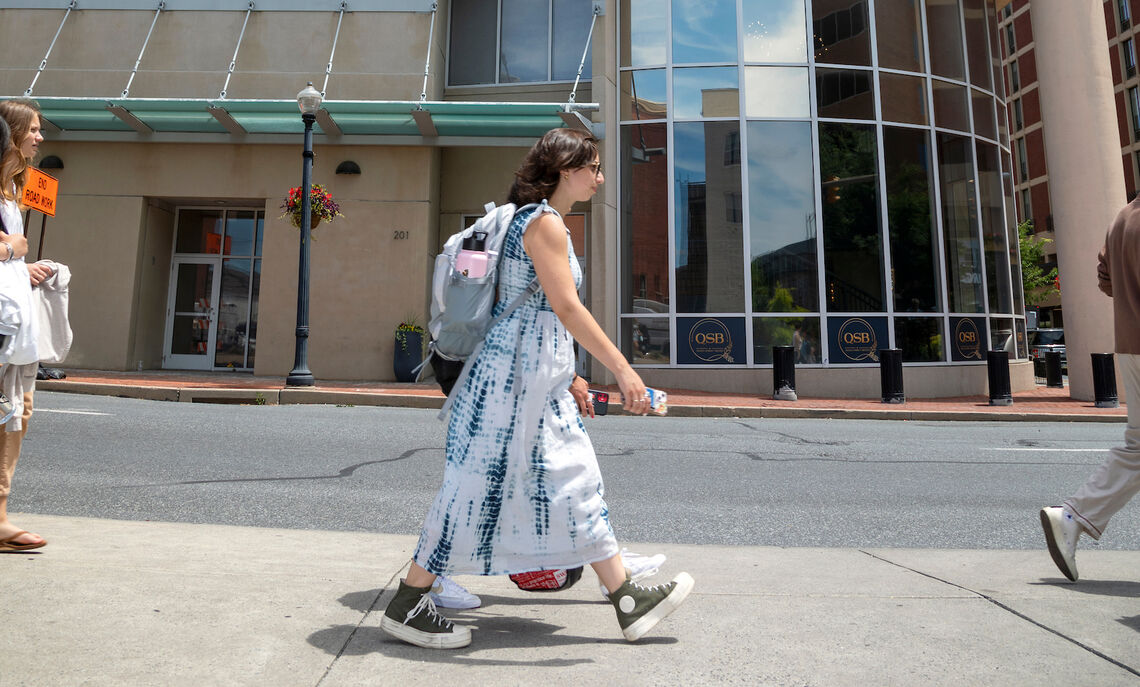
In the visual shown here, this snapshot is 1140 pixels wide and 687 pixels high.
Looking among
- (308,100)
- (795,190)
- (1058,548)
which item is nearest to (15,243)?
(1058,548)

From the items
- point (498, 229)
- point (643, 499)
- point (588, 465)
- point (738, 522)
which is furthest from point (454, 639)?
point (643, 499)

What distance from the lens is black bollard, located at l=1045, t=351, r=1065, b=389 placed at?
18375mm

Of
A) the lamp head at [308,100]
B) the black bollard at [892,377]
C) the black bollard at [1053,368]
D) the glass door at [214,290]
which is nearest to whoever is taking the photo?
the lamp head at [308,100]

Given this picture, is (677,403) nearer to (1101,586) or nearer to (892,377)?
(892,377)

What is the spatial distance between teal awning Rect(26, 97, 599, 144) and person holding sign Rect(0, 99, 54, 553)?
41.6ft

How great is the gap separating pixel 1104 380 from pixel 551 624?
14801 millimetres

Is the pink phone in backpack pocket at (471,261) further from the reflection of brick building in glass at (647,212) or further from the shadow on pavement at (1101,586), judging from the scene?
the reflection of brick building in glass at (647,212)

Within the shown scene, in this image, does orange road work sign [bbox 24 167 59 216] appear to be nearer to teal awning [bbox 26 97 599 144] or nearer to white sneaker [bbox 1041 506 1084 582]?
white sneaker [bbox 1041 506 1084 582]

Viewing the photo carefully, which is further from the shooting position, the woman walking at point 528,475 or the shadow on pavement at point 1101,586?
the shadow on pavement at point 1101,586

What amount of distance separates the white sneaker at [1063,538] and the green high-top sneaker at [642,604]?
1914 millimetres

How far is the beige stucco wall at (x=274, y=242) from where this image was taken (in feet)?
53.7

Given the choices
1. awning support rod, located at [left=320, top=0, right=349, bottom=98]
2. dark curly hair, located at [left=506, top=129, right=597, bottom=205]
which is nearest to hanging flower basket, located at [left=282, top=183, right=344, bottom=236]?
awning support rod, located at [left=320, top=0, right=349, bottom=98]

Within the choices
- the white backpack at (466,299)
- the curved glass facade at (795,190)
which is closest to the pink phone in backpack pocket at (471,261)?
the white backpack at (466,299)

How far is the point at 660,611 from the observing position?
2336 millimetres
